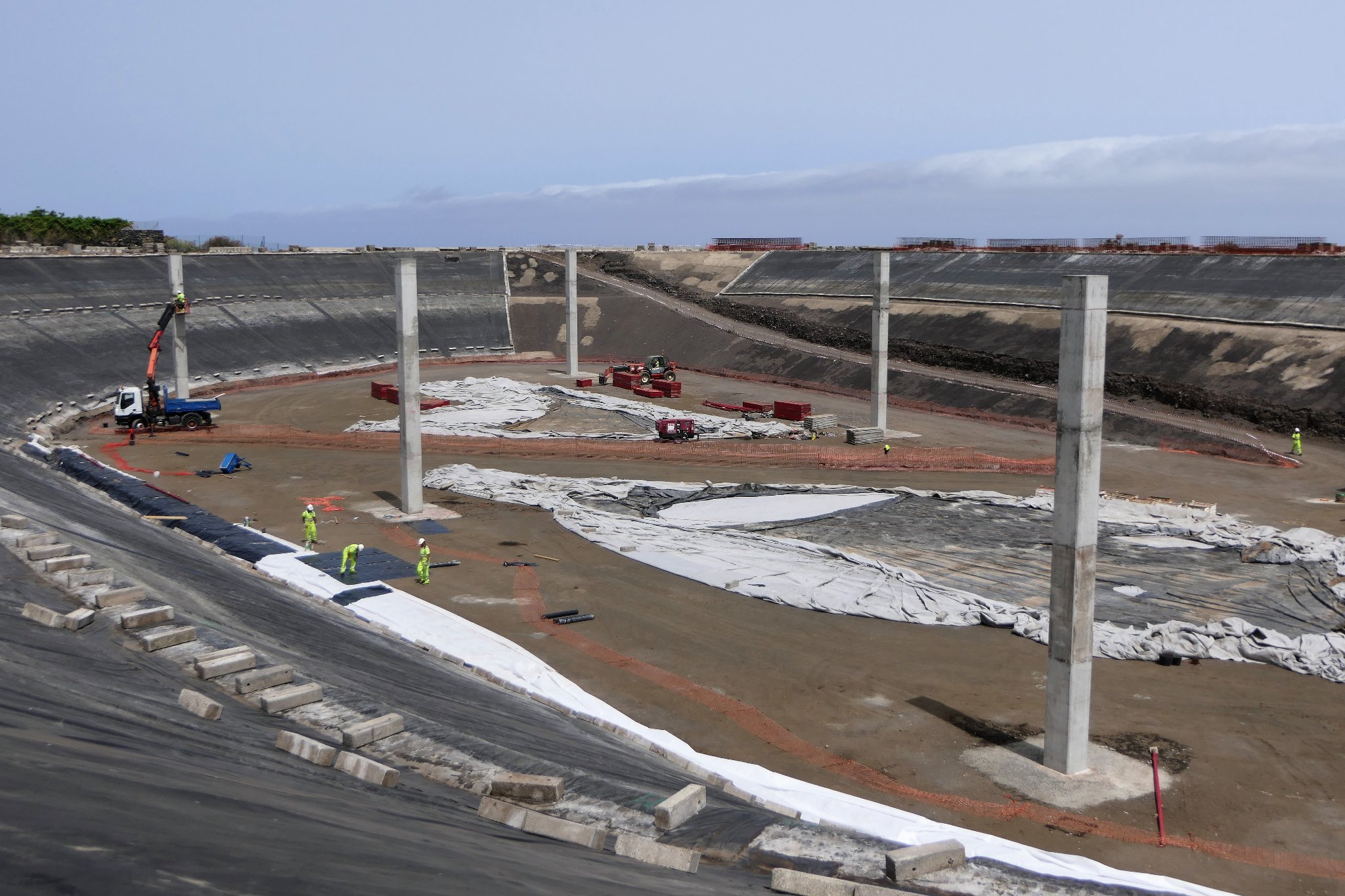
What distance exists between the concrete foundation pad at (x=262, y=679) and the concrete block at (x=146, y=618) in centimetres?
199

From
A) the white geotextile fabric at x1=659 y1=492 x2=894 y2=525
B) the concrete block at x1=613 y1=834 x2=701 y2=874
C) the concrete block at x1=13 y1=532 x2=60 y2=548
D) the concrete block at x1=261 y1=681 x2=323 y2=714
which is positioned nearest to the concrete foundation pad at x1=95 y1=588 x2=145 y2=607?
the concrete block at x1=13 y1=532 x2=60 y2=548

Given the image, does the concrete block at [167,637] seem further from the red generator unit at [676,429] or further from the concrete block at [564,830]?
the red generator unit at [676,429]

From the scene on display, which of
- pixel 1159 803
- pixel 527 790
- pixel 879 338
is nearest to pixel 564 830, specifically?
pixel 527 790

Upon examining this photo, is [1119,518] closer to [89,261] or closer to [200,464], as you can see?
[200,464]

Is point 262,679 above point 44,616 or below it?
below

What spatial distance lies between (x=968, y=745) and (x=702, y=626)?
796cm

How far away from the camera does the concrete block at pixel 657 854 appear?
11195mm

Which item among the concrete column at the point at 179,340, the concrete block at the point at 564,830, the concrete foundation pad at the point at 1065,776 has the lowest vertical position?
the concrete foundation pad at the point at 1065,776

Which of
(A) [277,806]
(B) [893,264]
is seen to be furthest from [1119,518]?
(B) [893,264]

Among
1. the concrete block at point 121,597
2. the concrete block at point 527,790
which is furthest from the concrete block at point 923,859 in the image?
the concrete block at point 121,597

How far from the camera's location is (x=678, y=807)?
1260 cm

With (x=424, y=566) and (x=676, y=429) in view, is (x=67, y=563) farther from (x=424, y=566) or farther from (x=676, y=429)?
(x=676, y=429)

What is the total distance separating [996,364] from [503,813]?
5970cm

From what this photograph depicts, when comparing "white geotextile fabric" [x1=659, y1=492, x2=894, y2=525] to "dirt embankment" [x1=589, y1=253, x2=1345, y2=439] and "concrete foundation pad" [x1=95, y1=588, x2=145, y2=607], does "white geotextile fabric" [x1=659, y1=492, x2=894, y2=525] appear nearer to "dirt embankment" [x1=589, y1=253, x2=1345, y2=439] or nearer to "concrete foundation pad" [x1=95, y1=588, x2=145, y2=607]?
"concrete foundation pad" [x1=95, y1=588, x2=145, y2=607]
